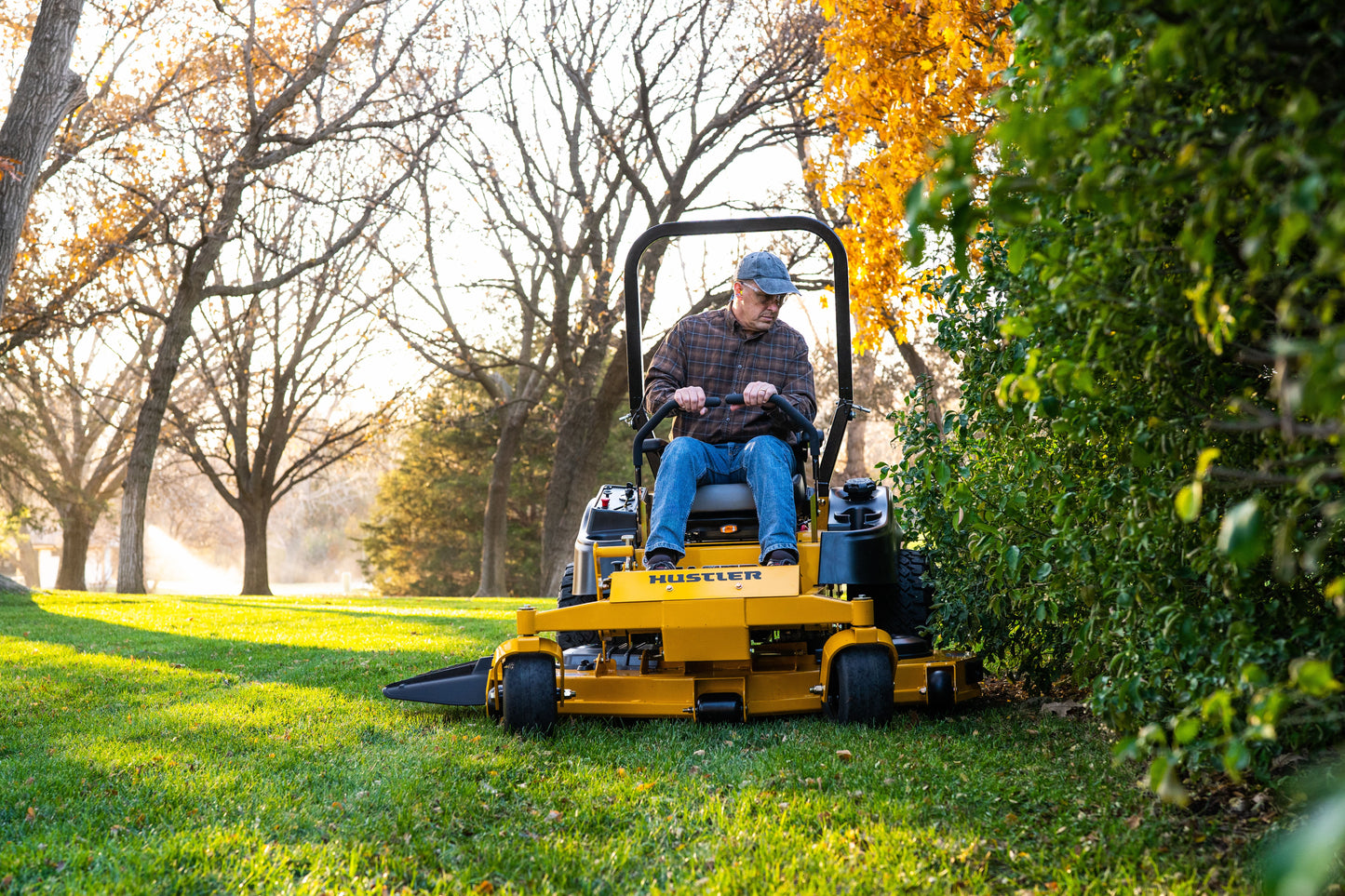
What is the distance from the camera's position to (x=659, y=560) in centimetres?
401

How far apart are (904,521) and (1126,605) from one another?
6.73 feet

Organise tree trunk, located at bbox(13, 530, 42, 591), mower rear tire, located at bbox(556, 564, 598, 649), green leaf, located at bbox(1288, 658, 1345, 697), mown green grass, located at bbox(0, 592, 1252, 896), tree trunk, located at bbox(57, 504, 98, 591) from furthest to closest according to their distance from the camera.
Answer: tree trunk, located at bbox(13, 530, 42, 591)
tree trunk, located at bbox(57, 504, 98, 591)
mower rear tire, located at bbox(556, 564, 598, 649)
mown green grass, located at bbox(0, 592, 1252, 896)
green leaf, located at bbox(1288, 658, 1345, 697)

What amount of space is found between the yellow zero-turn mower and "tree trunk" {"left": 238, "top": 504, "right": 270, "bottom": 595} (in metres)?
16.5

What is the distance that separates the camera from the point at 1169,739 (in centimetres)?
270

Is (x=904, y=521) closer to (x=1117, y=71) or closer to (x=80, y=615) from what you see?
(x=1117, y=71)

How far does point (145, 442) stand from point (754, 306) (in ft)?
41.4

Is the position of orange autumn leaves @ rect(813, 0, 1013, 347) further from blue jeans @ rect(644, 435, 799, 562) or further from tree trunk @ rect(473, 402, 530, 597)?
tree trunk @ rect(473, 402, 530, 597)

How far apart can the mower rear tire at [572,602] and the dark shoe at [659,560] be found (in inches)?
20.3

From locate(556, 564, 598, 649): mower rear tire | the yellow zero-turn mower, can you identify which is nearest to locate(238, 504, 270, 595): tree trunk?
locate(556, 564, 598, 649): mower rear tire

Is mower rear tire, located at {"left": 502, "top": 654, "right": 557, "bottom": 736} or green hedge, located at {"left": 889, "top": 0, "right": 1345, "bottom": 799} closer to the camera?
green hedge, located at {"left": 889, "top": 0, "right": 1345, "bottom": 799}

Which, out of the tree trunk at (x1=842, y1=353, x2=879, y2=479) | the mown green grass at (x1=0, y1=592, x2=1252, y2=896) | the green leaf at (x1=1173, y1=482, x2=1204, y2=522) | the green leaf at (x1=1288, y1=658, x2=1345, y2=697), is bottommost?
the mown green grass at (x1=0, y1=592, x2=1252, y2=896)

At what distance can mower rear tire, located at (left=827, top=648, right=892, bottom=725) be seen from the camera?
3.77 meters

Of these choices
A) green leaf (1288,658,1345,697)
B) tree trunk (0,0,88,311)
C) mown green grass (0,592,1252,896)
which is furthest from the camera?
tree trunk (0,0,88,311)

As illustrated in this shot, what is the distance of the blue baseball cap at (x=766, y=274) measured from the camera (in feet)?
15.7
